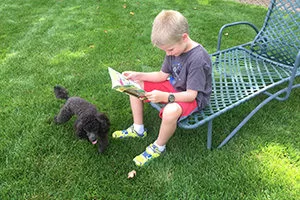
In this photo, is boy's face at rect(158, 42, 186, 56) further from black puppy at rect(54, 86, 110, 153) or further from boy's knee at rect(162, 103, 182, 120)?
black puppy at rect(54, 86, 110, 153)

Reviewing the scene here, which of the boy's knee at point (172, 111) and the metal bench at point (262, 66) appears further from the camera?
the metal bench at point (262, 66)

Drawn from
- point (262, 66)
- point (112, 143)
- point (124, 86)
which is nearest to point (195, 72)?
point (124, 86)

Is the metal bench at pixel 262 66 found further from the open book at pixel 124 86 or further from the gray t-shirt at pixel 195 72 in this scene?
the open book at pixel 124 86

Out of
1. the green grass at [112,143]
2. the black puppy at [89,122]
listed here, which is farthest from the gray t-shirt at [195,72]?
the black puppy at [89,122]

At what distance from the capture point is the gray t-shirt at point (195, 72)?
2166mm

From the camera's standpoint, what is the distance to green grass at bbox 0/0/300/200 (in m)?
2.18

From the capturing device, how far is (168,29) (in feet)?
6.66

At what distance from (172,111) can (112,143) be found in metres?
0.72

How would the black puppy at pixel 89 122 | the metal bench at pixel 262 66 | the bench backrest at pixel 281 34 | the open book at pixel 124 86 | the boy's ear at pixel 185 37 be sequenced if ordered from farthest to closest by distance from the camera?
the bench backrest at pixel 281 34 < the metal bench at pixel 262 66 < the black puppy at pixel 89 122 < the boy's ear at pixel 185 37 < the open book at pixel 124 86

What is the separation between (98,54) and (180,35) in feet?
7.33

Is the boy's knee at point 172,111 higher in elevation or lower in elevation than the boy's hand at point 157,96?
lower

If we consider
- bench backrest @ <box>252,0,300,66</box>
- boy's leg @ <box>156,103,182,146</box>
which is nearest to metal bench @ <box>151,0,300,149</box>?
bench backrest @ <box>252,0,300,66</box>

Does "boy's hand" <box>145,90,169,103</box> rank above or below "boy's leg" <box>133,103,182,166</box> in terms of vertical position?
above

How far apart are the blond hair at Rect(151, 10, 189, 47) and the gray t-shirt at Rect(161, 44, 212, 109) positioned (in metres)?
0.20
